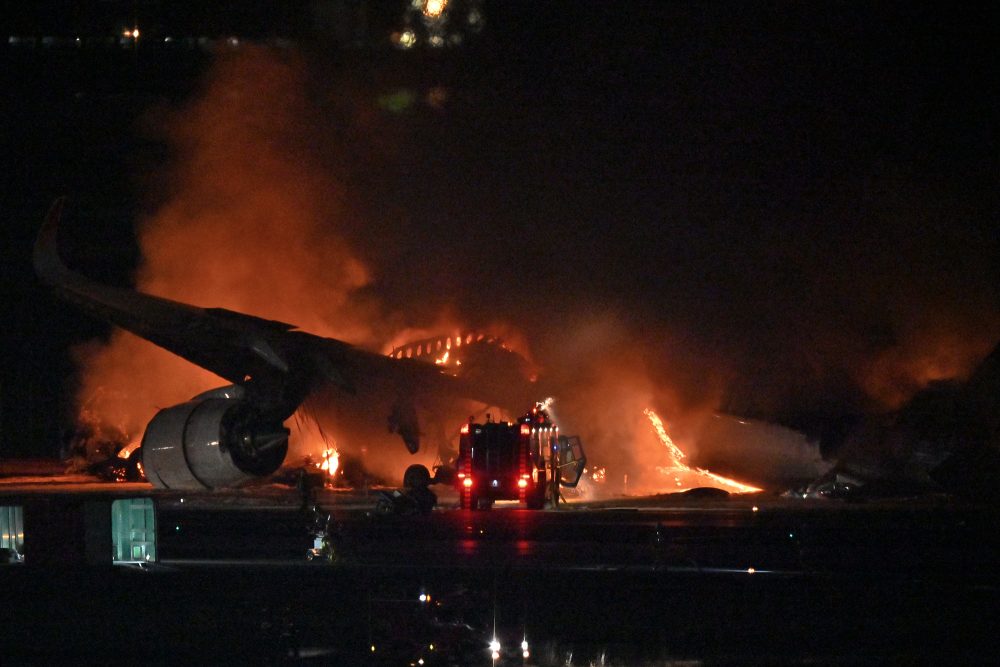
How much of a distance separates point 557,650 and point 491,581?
12.7ft

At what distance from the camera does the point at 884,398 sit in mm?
25109

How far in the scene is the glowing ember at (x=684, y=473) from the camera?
29.7m

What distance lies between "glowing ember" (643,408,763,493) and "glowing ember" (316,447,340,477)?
26.7 ft

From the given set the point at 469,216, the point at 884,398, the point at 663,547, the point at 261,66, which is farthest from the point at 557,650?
the point at 261,66

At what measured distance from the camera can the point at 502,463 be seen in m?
25.1

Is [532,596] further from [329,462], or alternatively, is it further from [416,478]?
[329,462]

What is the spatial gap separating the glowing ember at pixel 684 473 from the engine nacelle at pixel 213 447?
13.2 meters

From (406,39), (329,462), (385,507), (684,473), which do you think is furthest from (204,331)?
(684,473)

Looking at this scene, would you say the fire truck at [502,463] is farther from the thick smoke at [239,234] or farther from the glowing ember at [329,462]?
the thick smoke at [239,234]

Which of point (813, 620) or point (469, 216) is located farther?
point (469, 216)

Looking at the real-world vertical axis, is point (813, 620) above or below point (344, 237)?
below

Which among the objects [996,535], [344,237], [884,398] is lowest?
[996,535]

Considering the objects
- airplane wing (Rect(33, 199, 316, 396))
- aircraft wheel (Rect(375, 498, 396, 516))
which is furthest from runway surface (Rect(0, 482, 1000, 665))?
airplane wing (Rect(33, 199, 316, 396))

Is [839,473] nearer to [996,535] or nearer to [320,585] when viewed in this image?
[996,535]
